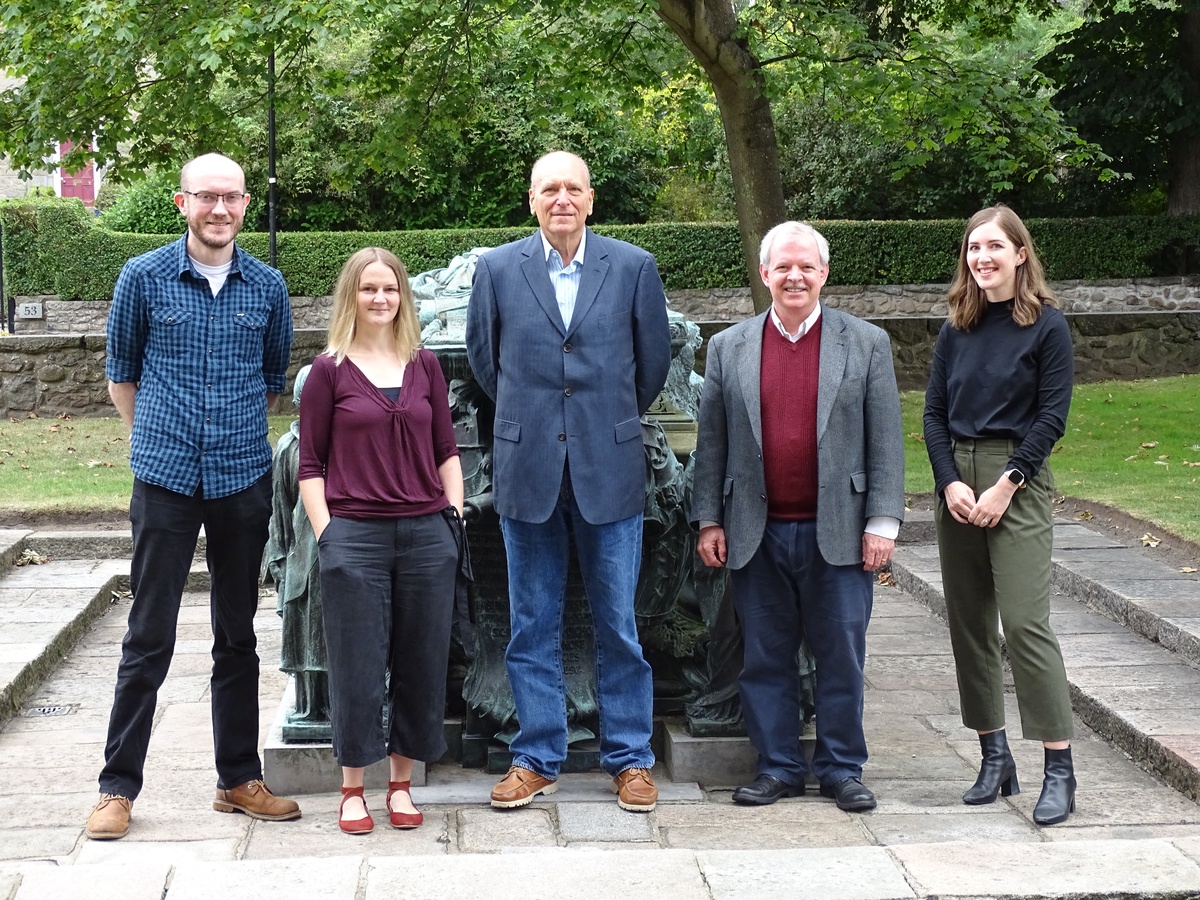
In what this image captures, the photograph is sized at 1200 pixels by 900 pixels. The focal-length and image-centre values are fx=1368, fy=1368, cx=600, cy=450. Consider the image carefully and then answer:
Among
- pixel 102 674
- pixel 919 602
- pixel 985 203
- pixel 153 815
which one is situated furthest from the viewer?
pixel 985 203

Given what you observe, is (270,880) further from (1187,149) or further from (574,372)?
(1187,149)

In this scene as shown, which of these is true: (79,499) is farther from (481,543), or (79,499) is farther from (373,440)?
(373,440)

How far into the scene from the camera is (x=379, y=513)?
146 inches

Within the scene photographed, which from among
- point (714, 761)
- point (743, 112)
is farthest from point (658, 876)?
point (743, 112)

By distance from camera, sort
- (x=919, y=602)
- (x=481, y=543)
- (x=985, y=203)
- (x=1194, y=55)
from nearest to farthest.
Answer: (x=481, y=543) → (x=919, y=602) → (x=1194, y=55) → (x=985, y=203)

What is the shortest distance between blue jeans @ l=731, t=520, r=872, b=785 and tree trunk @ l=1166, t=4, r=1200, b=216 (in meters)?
14.6

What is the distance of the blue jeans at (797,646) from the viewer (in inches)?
159

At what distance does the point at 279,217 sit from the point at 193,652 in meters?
13.5

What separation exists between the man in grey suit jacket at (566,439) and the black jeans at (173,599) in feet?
2.39

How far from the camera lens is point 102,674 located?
5.85 meters

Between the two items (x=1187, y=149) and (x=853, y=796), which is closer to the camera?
(x=853, y=796)

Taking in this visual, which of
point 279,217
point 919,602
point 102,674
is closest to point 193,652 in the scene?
point 102,674

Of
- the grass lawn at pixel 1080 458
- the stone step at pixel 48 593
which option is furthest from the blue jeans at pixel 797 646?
the grass lawn at pixel 1080 458

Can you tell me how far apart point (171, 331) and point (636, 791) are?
1.87 metres
